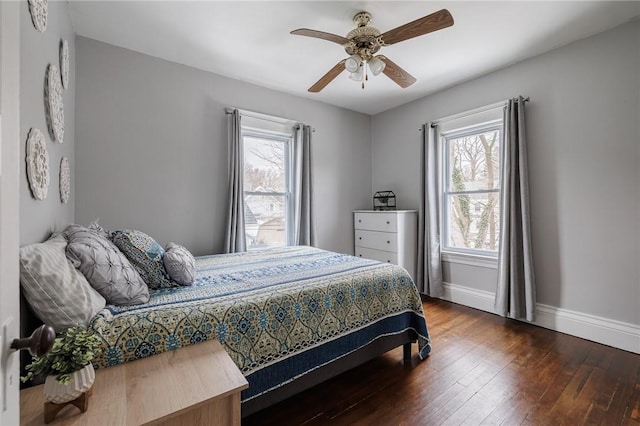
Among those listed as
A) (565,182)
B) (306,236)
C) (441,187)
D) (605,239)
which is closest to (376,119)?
(441,187)

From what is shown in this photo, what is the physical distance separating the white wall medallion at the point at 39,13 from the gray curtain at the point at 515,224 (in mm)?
3621

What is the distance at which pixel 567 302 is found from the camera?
8.74 feet

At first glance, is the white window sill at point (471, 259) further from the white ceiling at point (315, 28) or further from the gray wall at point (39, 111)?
the gray wall at point (39, 111)

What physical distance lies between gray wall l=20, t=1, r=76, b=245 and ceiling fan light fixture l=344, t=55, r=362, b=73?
70.6 inches

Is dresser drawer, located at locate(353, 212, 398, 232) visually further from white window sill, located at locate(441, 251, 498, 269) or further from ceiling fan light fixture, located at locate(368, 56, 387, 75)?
ceiling fan light fixture, located at locate(368, 56, 387, 75)

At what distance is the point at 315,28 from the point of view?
2.41m

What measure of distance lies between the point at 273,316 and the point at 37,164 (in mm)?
1383

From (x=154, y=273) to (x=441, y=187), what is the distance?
332 centimetres

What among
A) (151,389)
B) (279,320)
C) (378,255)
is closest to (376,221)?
(378,255)

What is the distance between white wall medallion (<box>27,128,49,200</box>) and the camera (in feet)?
4.27

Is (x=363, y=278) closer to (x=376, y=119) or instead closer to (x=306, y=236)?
(x=306, y=236)

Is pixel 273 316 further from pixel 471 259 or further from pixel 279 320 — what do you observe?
pixel 471 259

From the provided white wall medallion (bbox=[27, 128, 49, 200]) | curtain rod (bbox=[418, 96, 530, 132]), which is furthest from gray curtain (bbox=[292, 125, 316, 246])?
white wall medallion (bbox=[27, 128, 49, 200])

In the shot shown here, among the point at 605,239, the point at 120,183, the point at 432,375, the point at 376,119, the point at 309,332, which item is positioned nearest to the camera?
the point at 309,332
